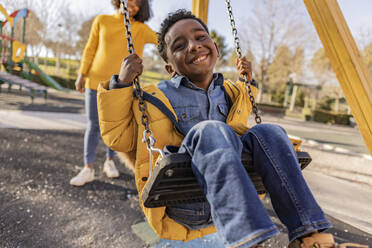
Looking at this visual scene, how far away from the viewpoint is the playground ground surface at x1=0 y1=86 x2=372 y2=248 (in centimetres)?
167

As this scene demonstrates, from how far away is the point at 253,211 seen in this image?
801 mm

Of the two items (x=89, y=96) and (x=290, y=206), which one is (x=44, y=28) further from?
(x=290, y=206)

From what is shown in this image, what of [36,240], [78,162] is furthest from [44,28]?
[36,240]

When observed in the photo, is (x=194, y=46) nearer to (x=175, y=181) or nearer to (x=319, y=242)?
(x=175, y=181)

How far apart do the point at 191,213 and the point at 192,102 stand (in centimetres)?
54

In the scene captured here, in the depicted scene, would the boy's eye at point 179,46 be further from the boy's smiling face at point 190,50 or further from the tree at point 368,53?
the tree at point 368,53

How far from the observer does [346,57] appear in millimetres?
1531

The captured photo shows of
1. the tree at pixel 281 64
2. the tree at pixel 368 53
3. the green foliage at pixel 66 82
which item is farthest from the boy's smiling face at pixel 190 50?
the tree at pixel 281 64

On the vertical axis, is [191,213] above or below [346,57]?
below

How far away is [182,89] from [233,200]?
703 mm

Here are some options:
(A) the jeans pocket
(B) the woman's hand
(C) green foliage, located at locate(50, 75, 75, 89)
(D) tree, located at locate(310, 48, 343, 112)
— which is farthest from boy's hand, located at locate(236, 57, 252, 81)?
(D) tree, located at locate(310, 48, 343, 112)

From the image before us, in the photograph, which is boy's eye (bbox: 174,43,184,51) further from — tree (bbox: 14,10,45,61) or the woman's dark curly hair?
tree (bbox: 14,10,45,61)

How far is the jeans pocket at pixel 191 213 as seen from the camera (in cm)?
119

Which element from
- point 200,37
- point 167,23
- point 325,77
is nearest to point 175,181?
point 200,37
